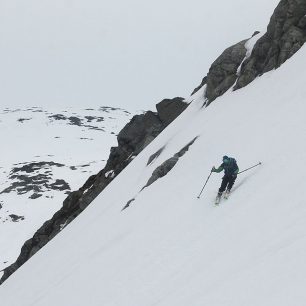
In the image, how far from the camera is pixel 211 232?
47.8ft

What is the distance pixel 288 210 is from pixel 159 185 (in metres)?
13.8

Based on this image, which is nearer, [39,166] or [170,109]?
[170,109]

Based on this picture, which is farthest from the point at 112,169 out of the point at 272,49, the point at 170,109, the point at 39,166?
the point at 39,166

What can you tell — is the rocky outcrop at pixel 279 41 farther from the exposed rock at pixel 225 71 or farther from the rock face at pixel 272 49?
the exposed rock at pixel 225 71

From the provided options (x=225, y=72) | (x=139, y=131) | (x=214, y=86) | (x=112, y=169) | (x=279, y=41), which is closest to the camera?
(x=279, y=41)

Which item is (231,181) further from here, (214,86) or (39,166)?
(39,166)

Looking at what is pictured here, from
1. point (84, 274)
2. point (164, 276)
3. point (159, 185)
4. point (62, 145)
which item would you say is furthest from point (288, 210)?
point (62, 145)

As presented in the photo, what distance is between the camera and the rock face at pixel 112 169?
4503cm

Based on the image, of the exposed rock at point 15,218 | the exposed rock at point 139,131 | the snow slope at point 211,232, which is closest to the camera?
the snow slope at point 211,232

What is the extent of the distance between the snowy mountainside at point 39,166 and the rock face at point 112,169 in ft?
60.2

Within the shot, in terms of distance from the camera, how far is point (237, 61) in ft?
132

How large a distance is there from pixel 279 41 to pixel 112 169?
25357 millimetres

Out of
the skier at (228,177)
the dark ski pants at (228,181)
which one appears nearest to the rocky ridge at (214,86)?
the skier at (228,177)

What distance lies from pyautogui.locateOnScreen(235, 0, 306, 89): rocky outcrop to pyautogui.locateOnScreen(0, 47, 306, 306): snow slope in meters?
1.50
